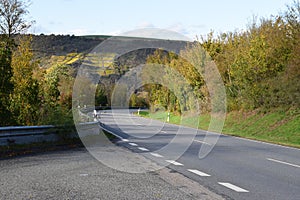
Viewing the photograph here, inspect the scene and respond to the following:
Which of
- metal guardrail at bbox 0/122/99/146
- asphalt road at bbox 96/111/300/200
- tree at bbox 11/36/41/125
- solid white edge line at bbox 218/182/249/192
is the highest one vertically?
tree at bbox 11/36/41/125

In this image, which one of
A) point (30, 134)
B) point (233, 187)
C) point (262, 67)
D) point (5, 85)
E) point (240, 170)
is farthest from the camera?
point (262, 67)

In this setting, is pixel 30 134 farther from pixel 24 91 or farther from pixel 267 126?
pixel 267 126

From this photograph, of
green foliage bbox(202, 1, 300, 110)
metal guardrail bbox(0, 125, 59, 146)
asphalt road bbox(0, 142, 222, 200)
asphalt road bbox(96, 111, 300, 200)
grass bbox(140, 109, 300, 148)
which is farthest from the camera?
green foliage bbox(202, 1, 300, 110)

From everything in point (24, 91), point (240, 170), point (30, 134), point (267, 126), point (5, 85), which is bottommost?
point (240, 170)

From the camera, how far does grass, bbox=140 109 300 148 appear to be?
22312mm

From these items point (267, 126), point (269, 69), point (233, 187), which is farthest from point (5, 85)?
point (269, 69)

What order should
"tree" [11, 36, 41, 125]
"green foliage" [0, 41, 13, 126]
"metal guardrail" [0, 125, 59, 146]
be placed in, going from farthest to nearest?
"tree" [11, 36, 41, 125] → "green foliage" [0, 41, 13, 126] → "metal guardrail" [0, 125, 59, 146]

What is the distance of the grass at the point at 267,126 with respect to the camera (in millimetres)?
22312

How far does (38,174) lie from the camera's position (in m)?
9.29

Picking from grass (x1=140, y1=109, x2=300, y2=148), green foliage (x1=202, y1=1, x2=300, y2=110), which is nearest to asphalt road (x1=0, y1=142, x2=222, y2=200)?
grass (x1=140, y1=109, x2=300, y2=148)

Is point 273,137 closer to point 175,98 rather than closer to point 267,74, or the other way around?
A: point 267,74

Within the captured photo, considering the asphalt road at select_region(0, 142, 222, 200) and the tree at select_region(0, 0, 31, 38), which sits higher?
the tree at select_region(0, 0, 31, 38)

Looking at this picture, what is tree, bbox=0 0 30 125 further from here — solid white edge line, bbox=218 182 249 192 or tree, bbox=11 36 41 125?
solid white edge line, bbox=218 182 249 192

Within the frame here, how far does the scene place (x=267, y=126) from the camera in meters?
26.4
